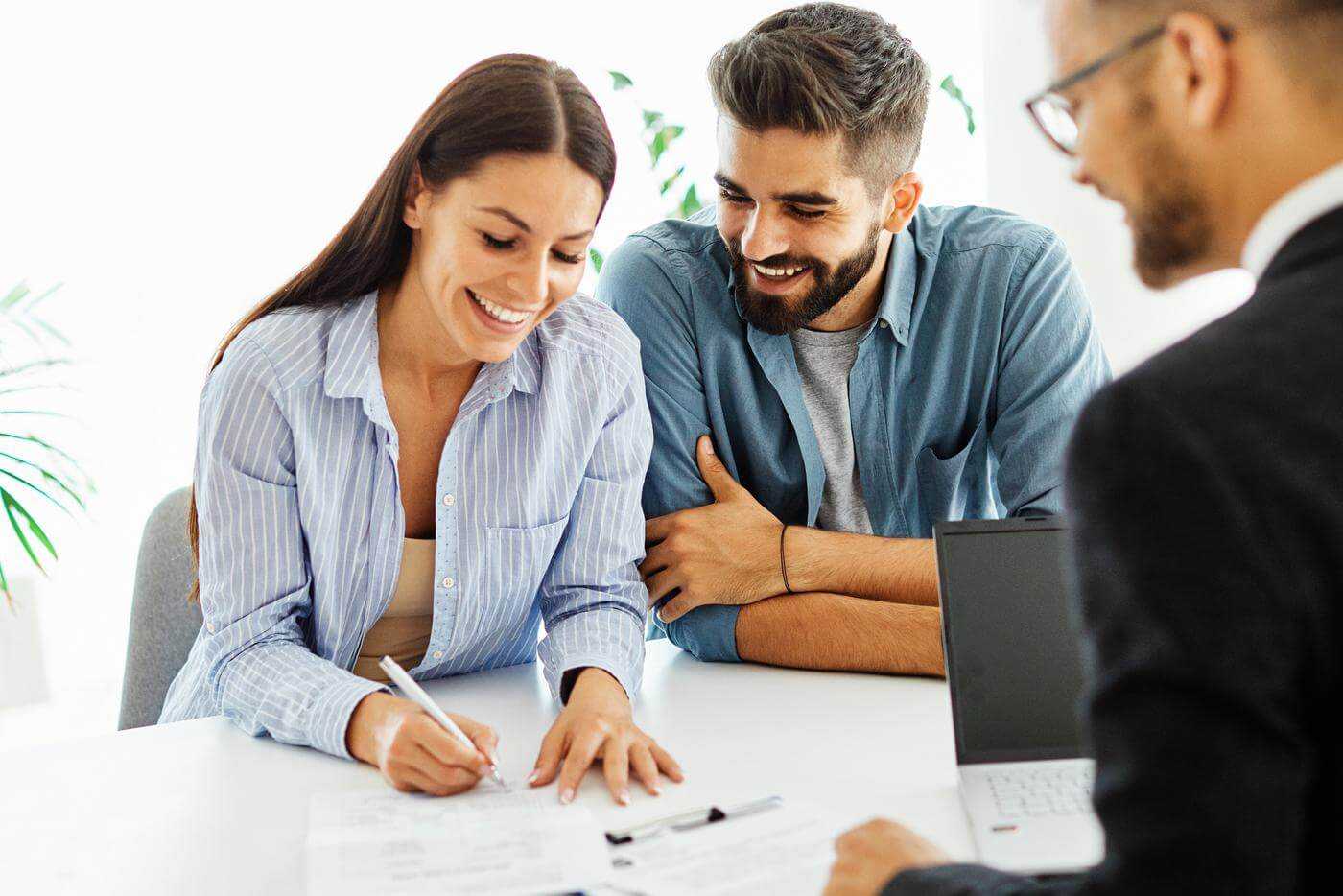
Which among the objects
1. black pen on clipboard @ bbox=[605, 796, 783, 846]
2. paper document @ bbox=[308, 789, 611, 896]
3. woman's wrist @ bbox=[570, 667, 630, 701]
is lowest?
black pen on clipboard @ bbox=[605, 796, 783, 846]

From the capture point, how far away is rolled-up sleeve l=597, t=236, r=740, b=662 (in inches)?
65.3

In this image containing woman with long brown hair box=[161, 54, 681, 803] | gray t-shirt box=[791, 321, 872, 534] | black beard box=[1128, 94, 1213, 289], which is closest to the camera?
black beard box=[1128, 94, 1213, 289]

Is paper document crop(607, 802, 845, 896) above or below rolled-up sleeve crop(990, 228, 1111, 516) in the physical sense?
below

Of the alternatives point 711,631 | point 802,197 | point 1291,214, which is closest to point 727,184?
point 802,197

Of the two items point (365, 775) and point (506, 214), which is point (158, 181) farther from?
point (365, 775)

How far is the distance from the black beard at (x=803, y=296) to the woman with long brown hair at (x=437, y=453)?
22 centimetres

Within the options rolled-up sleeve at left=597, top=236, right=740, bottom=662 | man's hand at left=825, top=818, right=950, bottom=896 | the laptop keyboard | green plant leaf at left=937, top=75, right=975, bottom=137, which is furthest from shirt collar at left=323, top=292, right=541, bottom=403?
green plant leaf at left=937, top=75, right=975, bottom=137

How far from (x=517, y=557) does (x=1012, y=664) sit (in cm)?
62

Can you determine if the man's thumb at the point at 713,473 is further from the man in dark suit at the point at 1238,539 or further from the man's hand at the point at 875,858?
the man in dark suit at the point at 1238,539

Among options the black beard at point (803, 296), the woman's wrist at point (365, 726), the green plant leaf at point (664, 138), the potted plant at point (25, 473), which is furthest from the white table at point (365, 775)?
the green plant leaf at point (664, 138)

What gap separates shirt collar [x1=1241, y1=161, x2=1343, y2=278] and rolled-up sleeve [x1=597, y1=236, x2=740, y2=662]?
1062 mm

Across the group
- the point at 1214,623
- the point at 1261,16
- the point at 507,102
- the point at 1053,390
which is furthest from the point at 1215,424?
the point at 1053,390

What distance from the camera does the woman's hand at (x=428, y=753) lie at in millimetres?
1166

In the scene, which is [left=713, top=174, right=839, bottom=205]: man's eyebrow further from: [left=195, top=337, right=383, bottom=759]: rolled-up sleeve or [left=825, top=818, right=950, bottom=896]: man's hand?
[left=825, top=818, right=950, bottom=896]: man's hand
